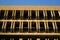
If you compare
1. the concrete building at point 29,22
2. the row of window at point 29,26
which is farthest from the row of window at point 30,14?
the row of window at point 29,26

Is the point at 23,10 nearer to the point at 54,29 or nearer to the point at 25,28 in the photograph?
the point at 25,28

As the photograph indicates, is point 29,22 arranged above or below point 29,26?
above

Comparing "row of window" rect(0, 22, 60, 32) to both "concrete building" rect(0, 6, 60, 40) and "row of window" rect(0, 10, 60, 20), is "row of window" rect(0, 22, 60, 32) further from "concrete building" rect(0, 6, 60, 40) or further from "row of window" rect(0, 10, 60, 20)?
"row of window" rect(0, 10, 60, 20)

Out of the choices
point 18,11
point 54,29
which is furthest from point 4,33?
point 54,29

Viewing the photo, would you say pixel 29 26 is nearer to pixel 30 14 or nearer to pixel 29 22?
pixel 29 22

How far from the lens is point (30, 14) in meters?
43.5

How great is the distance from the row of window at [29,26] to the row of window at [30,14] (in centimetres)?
170

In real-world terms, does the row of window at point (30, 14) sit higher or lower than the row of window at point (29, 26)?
higher

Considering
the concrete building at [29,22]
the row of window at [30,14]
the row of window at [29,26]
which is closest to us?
the concrete building at [29,22]

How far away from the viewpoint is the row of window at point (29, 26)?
135ft

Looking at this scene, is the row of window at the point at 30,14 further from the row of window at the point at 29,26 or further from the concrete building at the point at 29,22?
the row of window at the point at 29,26

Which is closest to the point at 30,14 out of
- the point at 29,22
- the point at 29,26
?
the point at 29,22

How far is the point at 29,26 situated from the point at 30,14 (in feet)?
11.5

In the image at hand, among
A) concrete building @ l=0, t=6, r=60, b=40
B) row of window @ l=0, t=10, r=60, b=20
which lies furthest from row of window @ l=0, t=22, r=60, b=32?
row of window @ l=0, t=10, r=60, b=20
